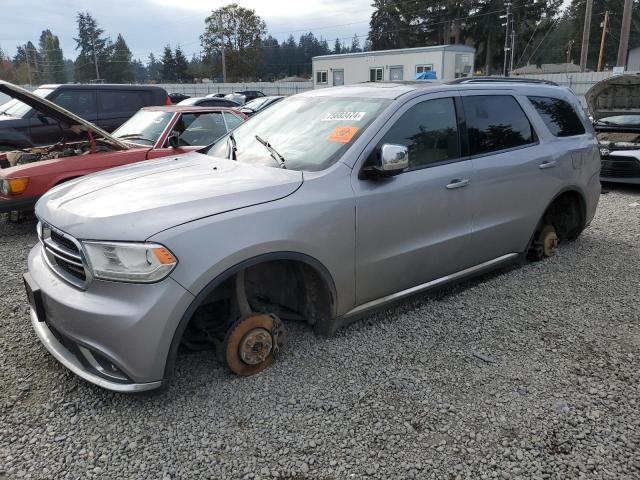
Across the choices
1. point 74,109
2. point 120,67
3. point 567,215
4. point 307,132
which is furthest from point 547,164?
point 120,67

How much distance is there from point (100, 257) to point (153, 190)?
0.59m

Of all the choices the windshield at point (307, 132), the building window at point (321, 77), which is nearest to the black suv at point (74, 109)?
the windshield at point (307, 132)

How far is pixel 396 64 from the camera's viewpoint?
37219mm

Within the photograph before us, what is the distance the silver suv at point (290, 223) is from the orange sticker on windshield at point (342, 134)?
0.01 metres

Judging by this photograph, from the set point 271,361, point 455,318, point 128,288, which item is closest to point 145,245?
point 128,288

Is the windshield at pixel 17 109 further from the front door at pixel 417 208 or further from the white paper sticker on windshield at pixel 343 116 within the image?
the front door at pixel 417 208

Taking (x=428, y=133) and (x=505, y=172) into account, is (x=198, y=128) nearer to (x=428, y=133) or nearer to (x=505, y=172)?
(x=428, y=133)

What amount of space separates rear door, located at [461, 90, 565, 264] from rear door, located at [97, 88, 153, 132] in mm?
8197

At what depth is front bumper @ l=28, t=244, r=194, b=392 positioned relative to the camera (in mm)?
2439

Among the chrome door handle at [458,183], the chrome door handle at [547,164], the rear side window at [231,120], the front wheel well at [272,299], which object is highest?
the rear side window at [231,120]

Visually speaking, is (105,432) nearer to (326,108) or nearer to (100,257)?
(100,257)

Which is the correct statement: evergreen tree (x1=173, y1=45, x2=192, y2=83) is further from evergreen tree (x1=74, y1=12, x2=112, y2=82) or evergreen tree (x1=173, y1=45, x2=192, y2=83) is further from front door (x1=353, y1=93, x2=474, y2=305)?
front door (x1=353, y1=93, x2=474, y2=305)

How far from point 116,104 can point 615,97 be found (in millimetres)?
9974

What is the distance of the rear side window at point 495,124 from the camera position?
12.9 ft
